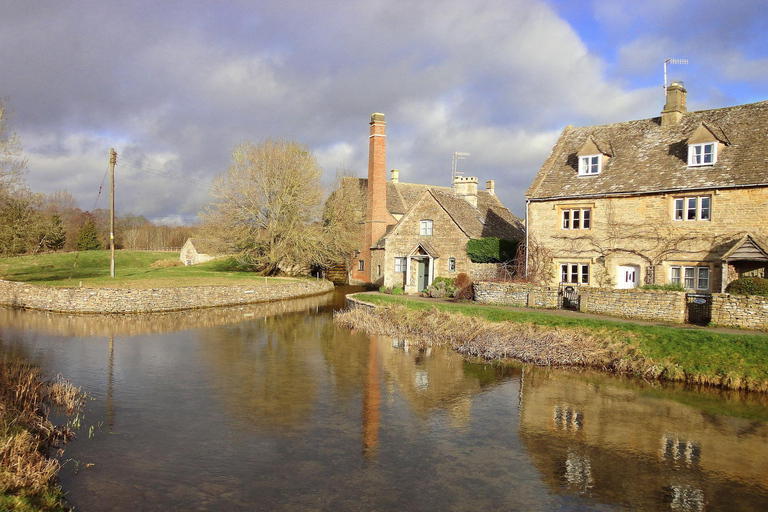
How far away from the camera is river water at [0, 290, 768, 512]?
28.7ft

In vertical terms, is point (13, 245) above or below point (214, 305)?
above

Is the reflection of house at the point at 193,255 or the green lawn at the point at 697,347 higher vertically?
the reflection of house at the point at 193,255

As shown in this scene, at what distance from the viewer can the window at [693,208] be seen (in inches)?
915

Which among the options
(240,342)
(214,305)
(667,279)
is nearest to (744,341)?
(667,279)

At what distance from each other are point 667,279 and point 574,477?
702 inches

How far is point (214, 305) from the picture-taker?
1304 inches

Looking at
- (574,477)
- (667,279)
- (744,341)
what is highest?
(667,279)

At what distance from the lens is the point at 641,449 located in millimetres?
10914

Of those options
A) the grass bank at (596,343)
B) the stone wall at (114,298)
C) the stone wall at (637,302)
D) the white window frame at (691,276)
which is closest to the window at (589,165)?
the white window frame at (691,276)

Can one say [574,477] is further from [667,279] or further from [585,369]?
[667,279]

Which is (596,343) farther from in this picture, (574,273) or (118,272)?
(118,272)

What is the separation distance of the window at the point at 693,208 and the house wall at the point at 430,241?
12.3 metres

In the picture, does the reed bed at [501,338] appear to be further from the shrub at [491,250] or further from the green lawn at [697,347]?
the shrub at [491,250]

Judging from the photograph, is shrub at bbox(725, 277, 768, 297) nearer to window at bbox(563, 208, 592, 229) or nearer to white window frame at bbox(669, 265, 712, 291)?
white window frame at bbox(669, 265, 712, 291)
